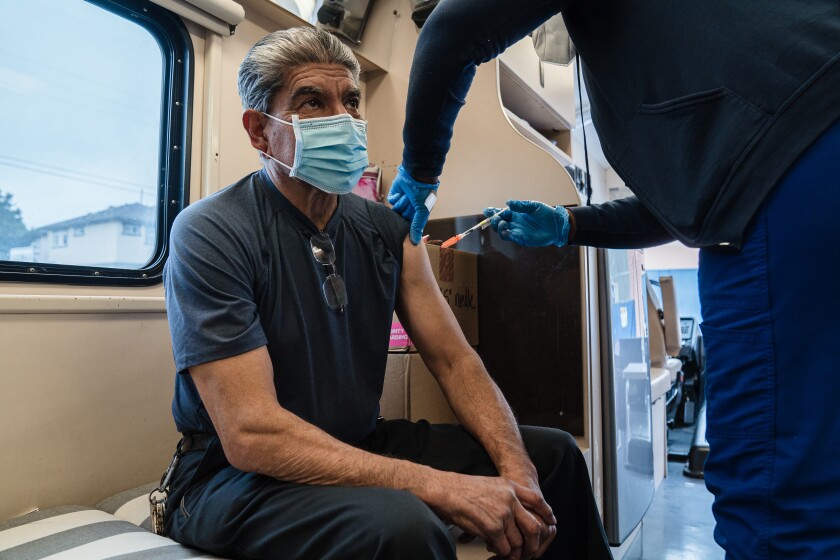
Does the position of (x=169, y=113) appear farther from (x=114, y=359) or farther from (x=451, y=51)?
(x=451, y=51)

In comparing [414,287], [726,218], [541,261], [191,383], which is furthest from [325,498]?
[541,261]

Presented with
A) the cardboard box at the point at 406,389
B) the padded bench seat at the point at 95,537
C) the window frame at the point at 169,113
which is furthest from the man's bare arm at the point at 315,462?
the window frame at the point at 169,113

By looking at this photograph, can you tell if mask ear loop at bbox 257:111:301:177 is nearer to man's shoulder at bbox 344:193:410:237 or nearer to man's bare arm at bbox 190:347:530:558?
man's shoulder at bbox 344:193:410:237

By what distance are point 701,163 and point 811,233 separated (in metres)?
0.18

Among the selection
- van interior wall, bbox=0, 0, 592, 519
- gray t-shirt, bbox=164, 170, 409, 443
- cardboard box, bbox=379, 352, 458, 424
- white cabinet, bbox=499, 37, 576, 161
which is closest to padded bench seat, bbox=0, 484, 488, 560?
van interior wall, bbox=0, 0, 592, 519

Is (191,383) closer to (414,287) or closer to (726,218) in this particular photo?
(414,287)

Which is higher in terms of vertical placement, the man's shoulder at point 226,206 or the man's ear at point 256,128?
the man's ear at point 256,128

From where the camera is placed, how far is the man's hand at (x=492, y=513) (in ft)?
3.25

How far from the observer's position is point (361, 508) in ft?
2.90

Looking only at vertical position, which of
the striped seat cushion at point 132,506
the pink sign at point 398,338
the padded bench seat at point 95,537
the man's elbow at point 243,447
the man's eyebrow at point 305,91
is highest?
the man's eyebrow at point 305,91

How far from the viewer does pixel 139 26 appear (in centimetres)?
183

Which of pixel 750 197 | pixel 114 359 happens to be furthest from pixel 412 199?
pixel 114 359

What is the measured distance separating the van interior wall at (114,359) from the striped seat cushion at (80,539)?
0.55ft

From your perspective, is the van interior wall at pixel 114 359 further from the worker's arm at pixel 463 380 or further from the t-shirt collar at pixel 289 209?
the worker's arm at pixel 463 380
